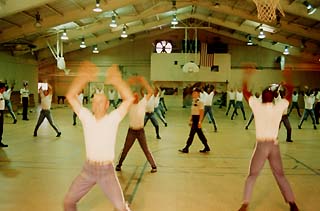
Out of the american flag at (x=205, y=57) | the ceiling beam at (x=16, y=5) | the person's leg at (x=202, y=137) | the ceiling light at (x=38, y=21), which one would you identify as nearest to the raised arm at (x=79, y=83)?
the person's leg at (x=202, y=137)

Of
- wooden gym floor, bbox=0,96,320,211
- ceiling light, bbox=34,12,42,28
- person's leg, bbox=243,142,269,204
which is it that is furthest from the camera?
ceiling light, bbox=34,12,42,28

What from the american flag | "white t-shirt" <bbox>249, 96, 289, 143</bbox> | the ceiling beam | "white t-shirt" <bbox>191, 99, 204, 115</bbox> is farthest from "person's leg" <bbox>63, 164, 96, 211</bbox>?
the american flag

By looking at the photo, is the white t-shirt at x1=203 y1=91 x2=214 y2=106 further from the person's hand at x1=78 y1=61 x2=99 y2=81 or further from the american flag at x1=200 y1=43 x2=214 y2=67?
the american flag at x1=200 y1=43 x2=214 y2=67

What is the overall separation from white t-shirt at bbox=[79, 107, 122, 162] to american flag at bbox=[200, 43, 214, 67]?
29.1 m

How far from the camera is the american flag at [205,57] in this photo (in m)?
32.6

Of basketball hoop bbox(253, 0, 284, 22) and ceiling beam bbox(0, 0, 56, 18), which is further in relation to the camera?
ceiling beam bbox(0, 0, 56, 18)

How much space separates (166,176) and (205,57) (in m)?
26.3

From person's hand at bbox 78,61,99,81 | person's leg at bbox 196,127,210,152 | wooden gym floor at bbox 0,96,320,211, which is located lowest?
wooden gym floor at bbox 0,96,320,211

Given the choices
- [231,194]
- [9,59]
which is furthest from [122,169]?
[9,59]

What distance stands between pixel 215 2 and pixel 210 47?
13132 millimetres

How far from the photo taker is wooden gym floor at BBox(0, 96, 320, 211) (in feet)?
18.3

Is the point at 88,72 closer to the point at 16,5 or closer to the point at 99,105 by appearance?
the point at 99,105

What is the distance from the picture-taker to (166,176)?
7352mm

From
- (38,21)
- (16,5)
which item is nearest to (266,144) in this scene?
(16,5)
